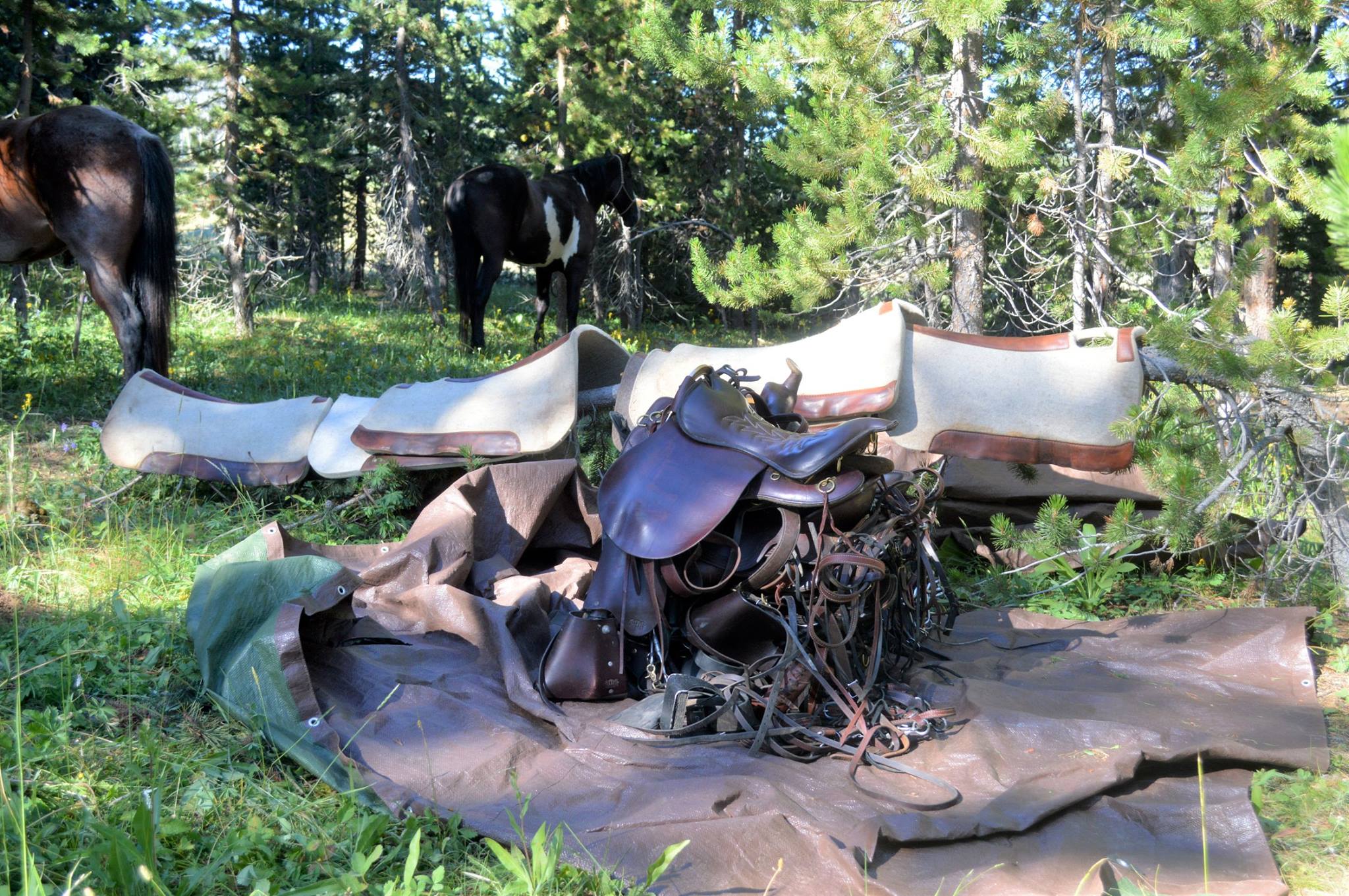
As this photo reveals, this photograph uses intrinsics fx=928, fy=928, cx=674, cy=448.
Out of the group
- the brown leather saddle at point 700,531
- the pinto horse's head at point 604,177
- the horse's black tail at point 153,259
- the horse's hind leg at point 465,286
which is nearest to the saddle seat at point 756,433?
the brown leather saddle at point 700,531

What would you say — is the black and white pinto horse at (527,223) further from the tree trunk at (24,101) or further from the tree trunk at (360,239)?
the tree trunk at (360,239)

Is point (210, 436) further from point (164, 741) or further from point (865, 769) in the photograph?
point (865, 769)

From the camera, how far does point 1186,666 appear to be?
2.87 m

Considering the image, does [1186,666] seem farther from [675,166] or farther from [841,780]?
[675,166]

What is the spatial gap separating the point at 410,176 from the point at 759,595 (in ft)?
36.5

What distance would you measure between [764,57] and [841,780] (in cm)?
450

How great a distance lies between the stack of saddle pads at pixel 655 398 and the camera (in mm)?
3551

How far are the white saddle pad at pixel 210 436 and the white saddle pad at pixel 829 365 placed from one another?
5.25 feet

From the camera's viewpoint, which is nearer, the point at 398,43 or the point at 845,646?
the point at 845,646

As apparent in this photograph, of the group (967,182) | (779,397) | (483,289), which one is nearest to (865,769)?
(779,397)

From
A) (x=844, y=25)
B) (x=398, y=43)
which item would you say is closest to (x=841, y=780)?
(x=844, y=25)

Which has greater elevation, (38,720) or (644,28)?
(644,28)

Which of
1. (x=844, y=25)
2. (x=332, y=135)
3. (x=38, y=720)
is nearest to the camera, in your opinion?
(x=38, y=720)

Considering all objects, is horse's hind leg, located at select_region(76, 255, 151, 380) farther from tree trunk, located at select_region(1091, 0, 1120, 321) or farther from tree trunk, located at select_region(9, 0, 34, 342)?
tree trunk, located at select_region(1091, 0, 1120, 321)
